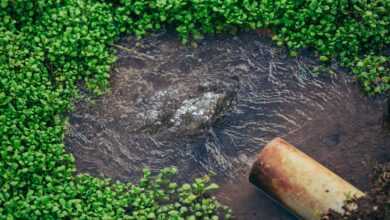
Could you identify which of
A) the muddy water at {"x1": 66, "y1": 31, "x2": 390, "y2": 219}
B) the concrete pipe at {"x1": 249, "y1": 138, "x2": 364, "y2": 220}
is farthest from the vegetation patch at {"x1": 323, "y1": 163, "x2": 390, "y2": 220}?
the muddy water at {"x1": 66, "y1": 31, "x2": 390, "y2": 219}

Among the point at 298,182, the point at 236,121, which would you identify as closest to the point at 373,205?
the point at 298,182

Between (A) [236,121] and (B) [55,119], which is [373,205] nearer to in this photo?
(A) [236,121]

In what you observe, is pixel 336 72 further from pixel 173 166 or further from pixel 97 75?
pixel 97 75

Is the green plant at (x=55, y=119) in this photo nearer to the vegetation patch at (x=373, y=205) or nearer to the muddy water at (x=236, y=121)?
the muddy water at (x=236, y=121)

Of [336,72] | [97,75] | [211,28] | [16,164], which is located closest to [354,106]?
[336,72]

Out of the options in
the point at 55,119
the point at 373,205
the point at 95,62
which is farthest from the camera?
the point at 95,62
